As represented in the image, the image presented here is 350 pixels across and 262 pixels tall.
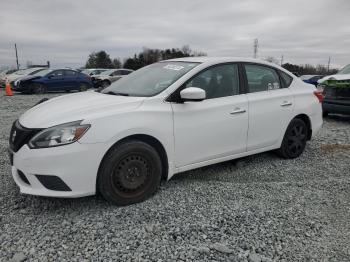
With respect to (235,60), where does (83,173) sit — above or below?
below

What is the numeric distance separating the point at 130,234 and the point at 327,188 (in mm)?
2490

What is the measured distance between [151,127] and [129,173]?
1.71 ft

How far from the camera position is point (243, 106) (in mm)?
4227

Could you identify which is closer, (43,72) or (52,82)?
(52,82)

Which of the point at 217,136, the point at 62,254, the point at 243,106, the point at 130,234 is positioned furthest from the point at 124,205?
the point at 243,106

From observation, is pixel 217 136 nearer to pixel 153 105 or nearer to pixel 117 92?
pixel 153 105

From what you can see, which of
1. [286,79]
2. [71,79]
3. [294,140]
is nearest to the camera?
[286,79]

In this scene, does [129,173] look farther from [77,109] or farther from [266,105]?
[266,105]

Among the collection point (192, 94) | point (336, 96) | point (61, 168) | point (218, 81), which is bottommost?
point (61, 168)

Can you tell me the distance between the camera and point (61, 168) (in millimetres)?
3023

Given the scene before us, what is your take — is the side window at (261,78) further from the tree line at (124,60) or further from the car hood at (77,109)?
the tree line at (124,60)

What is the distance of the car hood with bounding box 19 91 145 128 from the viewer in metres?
3.17

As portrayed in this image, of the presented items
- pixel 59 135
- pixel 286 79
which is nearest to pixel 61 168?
pixel 59 135

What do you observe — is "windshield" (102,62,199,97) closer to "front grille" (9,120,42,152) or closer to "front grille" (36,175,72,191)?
"front grille" (9,120,42,152)
